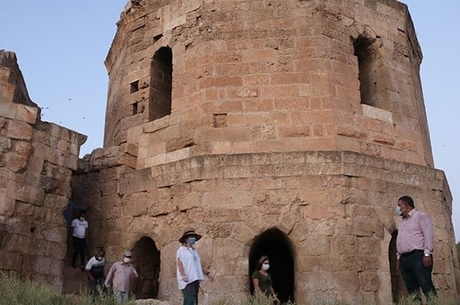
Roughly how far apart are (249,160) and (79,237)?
318 cm

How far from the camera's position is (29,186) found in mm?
7664

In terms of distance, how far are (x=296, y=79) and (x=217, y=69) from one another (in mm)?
1251

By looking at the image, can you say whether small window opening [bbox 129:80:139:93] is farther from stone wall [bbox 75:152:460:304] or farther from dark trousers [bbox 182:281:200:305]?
dark trousers [bbox 182:281:200:305]

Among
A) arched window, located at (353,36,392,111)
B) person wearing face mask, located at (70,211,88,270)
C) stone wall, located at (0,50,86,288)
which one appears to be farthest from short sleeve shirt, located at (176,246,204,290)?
arched window, located at (353,36,392,111)

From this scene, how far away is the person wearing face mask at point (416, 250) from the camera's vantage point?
5879mm

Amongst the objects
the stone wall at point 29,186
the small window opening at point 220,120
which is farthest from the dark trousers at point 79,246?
the small window opening at point 220,120

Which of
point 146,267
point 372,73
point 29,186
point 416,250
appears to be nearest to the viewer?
point 416,250

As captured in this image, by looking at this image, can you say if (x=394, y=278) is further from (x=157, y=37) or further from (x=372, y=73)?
(x=157, y=37)

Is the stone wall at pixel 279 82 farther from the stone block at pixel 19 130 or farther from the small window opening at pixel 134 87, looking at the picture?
the stone block at pixel 19 130

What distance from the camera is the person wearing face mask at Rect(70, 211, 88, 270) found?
341 inches

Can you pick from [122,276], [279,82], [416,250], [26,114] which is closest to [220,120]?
[279,82]

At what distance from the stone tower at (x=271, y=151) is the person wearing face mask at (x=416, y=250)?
1141 mm

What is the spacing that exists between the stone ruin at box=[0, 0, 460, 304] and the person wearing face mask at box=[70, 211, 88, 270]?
0.97ft

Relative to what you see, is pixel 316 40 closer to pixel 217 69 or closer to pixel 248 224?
pixel 217 69
